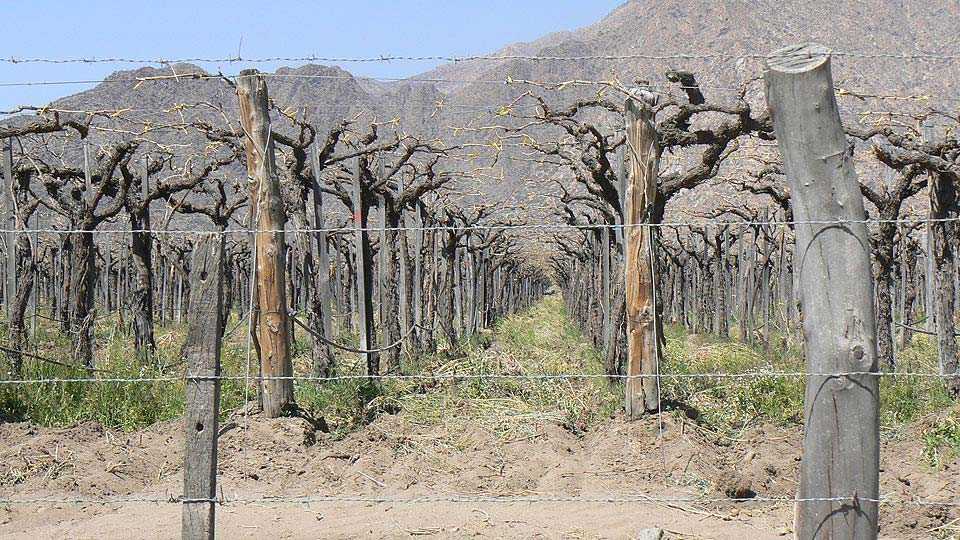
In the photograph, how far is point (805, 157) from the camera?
3.38m

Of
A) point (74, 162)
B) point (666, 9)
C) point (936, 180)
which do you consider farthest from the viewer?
point (666, 9)

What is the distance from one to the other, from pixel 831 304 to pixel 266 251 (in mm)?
5142

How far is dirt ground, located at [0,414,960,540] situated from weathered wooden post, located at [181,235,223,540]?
1984mm

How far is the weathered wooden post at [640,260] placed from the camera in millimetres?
7547

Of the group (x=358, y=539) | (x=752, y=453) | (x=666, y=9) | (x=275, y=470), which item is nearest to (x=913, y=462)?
(x=752, y=453)

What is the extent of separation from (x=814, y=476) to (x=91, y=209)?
10.1 metres

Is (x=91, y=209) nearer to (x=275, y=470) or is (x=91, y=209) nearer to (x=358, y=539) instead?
(x=275, y=470)

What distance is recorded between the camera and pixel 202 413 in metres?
3.77

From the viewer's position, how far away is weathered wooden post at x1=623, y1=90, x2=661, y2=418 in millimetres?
7547

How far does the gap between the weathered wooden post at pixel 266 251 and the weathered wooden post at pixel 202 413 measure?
3790 millimetres

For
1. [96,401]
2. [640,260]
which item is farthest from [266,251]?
[640,260]

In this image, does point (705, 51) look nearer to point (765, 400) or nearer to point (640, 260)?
point (765, 400)

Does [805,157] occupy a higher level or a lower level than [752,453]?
higher

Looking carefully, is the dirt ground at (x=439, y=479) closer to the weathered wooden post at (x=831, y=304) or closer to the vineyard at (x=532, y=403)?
the vineyard at (x=532, y=403)
